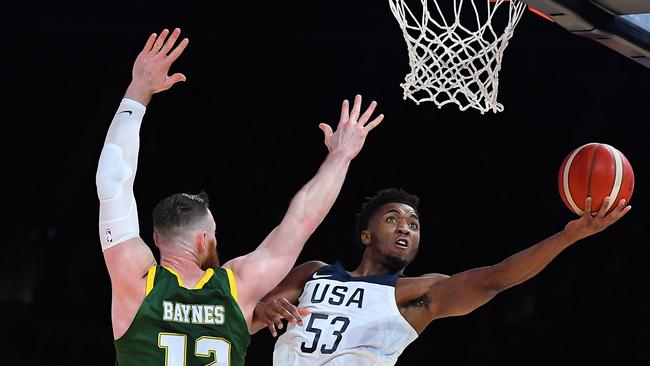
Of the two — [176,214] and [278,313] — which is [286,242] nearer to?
[176,214]

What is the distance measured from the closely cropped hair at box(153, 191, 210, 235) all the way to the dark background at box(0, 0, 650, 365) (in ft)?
17.3

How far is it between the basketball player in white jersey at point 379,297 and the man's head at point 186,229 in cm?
102

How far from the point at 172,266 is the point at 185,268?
0.04 meters

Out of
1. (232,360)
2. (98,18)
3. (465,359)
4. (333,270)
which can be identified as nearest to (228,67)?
(98,18)

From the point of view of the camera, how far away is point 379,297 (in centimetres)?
441

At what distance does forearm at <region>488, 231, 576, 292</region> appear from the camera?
3832mm

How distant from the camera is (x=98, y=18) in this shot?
8.80 meters

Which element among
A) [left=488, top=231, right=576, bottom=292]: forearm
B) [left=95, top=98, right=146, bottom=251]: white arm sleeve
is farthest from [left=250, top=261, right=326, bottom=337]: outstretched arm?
[left=488, top=231, right=576, bottom=292]: forearm

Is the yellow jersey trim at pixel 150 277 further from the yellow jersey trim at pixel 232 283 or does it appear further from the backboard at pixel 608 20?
the backboard at pixel 608 20

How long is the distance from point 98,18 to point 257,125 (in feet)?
5.41

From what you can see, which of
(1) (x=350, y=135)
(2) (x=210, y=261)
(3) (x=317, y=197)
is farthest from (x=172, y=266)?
(1) (x=350, y=135)

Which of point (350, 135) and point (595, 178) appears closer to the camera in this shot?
point (350, 135)

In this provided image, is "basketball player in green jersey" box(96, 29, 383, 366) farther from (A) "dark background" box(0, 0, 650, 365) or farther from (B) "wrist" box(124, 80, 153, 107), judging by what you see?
(A) "dark background" box(0, 0, 650, 365)

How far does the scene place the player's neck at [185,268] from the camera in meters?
2.99
